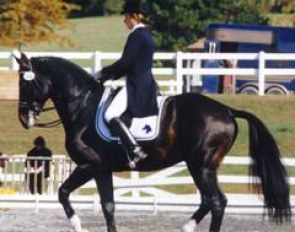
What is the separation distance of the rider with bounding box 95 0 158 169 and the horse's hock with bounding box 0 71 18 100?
1503 centimetres

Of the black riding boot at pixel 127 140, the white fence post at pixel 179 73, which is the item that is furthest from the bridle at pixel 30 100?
the white fence post at pixel 179 73

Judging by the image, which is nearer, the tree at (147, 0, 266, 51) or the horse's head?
the horse's head

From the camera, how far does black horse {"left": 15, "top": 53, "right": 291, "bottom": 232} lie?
13.2 m

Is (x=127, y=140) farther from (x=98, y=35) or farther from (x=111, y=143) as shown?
(x=98, y=35)

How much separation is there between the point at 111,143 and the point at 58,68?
1087mm

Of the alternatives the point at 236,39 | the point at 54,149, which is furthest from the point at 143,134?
the point at 236,39

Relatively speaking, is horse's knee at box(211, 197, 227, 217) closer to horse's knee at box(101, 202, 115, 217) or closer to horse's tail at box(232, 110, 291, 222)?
horse's tail at box(232, 110, 291, 222)

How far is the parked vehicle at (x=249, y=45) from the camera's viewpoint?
1432 inches

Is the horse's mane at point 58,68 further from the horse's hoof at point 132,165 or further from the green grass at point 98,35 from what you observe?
the green grass at point 98,35

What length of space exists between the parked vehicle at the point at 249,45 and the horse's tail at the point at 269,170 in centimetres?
2190

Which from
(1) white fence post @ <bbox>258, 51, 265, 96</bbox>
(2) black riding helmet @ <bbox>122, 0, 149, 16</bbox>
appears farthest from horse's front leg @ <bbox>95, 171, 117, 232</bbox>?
(1) white fence post @ <bbox>258, 51, 265, 96</bbox>

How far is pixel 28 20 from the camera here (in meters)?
35.5

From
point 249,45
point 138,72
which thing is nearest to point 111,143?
point 138,72

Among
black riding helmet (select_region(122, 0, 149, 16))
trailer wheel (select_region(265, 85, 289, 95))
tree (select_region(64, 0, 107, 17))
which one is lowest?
tree (select_region(64, 0, 107, 17))
